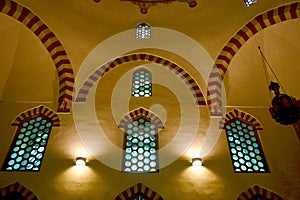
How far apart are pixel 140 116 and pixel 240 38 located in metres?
3.03

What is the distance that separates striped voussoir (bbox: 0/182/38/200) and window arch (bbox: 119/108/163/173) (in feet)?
5.75

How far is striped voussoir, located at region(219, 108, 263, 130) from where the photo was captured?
7449 mm

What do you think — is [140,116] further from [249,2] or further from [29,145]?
[249,2]

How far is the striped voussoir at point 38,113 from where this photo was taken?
718 centimetres

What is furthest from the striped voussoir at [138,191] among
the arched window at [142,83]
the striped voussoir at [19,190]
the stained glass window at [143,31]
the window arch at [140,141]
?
the stained glass window at [143,31]

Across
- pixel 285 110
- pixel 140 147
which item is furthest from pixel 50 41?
pixel 285 110

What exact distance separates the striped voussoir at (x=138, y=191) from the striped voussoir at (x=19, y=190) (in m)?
1.54

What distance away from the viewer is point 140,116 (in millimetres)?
7434

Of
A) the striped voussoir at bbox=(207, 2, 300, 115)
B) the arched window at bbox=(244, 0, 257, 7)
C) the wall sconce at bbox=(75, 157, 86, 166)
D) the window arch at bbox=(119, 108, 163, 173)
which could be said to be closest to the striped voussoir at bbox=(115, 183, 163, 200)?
the window arch at bbox=(119, 108, 163, 173)

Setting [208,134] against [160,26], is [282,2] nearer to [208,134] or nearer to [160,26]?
[160,26]

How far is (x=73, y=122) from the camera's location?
7.04 m

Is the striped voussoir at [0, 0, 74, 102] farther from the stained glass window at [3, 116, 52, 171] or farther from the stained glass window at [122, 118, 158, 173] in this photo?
the stained glass window at [122, 118, 158, 173]

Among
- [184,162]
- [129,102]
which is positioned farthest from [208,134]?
[129,102]

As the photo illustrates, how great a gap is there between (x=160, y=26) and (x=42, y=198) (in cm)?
478
